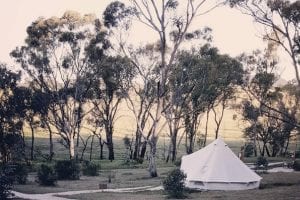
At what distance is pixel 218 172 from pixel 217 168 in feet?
1.23

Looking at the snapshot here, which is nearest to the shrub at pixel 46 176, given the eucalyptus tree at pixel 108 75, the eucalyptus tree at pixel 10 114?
the eucalyptus tree at pixel 108 75

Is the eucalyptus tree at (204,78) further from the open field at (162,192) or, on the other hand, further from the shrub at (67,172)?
the shrub at (67,172)

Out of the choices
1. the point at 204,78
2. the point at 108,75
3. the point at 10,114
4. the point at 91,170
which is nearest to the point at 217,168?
the point at 91,170

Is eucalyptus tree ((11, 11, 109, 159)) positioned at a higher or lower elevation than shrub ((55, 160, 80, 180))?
higher

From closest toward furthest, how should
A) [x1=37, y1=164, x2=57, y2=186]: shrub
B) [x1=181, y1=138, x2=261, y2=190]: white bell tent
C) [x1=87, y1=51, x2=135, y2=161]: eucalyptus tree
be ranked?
1. [x1=181, y1=138, x2=261, y2=190]: white bell tent
2. [x1=37, y1=164, x2=57, y2=186]: shrub
3. [x1=87, y1=51, x2=135, y2=161]: eucalyptus tree

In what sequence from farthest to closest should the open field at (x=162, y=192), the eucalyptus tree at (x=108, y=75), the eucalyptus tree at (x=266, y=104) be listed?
1. the eucalyptus tree at (x=266, y=104)
2. the eucalyptus tree at (x=108, y=75)
3. the open field at (x=162, y=192)

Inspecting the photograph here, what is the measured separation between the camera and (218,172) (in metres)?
27.1

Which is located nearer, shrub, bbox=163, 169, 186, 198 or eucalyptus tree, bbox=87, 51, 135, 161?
shrub, bbox=163, 169, 186, 198

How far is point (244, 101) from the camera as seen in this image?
67250 mm

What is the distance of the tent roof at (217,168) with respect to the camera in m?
27.0

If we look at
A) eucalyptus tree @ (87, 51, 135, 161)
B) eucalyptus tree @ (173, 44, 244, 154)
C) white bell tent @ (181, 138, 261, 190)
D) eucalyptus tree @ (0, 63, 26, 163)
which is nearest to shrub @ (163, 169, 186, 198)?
white bell tent @ (181, 138, 261, 190)

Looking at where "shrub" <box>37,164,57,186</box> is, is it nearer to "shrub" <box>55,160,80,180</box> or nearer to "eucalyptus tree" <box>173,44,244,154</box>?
"shrub" <box>55,160,80,180</box>

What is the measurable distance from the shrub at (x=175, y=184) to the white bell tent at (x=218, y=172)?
3.99 m

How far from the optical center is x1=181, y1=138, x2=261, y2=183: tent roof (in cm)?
2695
